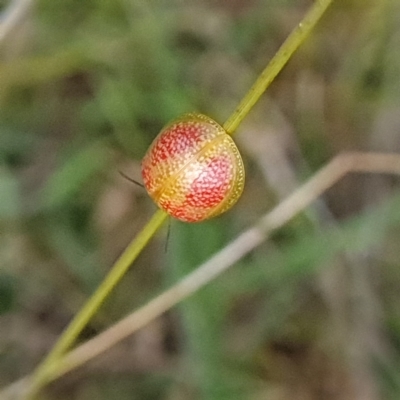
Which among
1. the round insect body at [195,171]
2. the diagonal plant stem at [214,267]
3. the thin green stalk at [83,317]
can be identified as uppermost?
the round insect body at [195,171]

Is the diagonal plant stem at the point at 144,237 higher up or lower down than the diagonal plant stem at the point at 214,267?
higher up

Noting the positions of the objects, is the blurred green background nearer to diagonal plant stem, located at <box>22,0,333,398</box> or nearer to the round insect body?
diagonal plant stem, located at <box>22,0,333,398</box>

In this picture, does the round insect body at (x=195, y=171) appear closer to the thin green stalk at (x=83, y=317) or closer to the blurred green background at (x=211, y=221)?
the thin green stalk at (x=83, y=317)

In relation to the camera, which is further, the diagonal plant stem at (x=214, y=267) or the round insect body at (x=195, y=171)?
the diagonal plant stem at (x=214, y=267)

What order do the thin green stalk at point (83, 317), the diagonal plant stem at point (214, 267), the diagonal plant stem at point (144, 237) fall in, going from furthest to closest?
the diagonal plant stem at point (214, 267) < the thin green stalk at point (83, 317) < the diagonal plant stem at point (144, 237)

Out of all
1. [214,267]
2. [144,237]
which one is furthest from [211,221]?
[144,237]

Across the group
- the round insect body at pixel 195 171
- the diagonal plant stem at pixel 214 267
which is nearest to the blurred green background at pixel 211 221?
the diagonal plant stem at pixel 214 267
